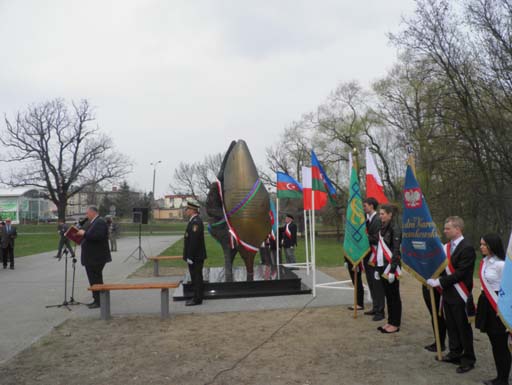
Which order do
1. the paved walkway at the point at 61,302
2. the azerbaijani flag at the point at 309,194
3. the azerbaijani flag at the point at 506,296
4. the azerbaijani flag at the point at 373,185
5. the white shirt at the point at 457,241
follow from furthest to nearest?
the azerbaijani flag at the point at 309,194 < the azerbaijani flag at the point at 373,185 < the paved walkway at the point at 61,302 < the white shirt at the point at 457,241 < the azerbaijani flag at the point at 506,296

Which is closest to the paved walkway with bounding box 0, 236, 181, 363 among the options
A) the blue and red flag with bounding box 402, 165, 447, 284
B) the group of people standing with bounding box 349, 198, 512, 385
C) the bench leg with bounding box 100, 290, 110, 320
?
the bench leg with bounding box 100, 290, 110, 320

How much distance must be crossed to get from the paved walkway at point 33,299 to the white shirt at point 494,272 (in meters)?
5.76

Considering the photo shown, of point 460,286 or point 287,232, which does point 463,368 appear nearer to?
point 460,286

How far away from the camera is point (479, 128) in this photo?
17.4 m

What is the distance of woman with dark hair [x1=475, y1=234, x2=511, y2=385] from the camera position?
3.96 m

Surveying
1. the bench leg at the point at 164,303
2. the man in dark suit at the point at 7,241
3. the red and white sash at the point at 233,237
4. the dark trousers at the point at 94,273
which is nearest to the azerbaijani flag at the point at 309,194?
the red and white sash at the point at 233,237

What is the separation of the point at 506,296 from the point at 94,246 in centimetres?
703

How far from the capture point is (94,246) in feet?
26.4

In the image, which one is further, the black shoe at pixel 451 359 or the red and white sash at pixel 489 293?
the black shoe at pixel 451 359

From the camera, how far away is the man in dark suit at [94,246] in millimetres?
7898

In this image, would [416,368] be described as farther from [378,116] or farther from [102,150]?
[102,150]

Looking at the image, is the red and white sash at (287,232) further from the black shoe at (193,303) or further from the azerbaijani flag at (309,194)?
the black shoe at (193,303)

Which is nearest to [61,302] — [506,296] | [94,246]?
[94,246]

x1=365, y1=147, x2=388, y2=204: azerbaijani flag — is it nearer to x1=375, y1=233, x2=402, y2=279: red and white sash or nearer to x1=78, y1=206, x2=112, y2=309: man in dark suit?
x1=375, y1=233, x2=402, y2=279: red and white sash
